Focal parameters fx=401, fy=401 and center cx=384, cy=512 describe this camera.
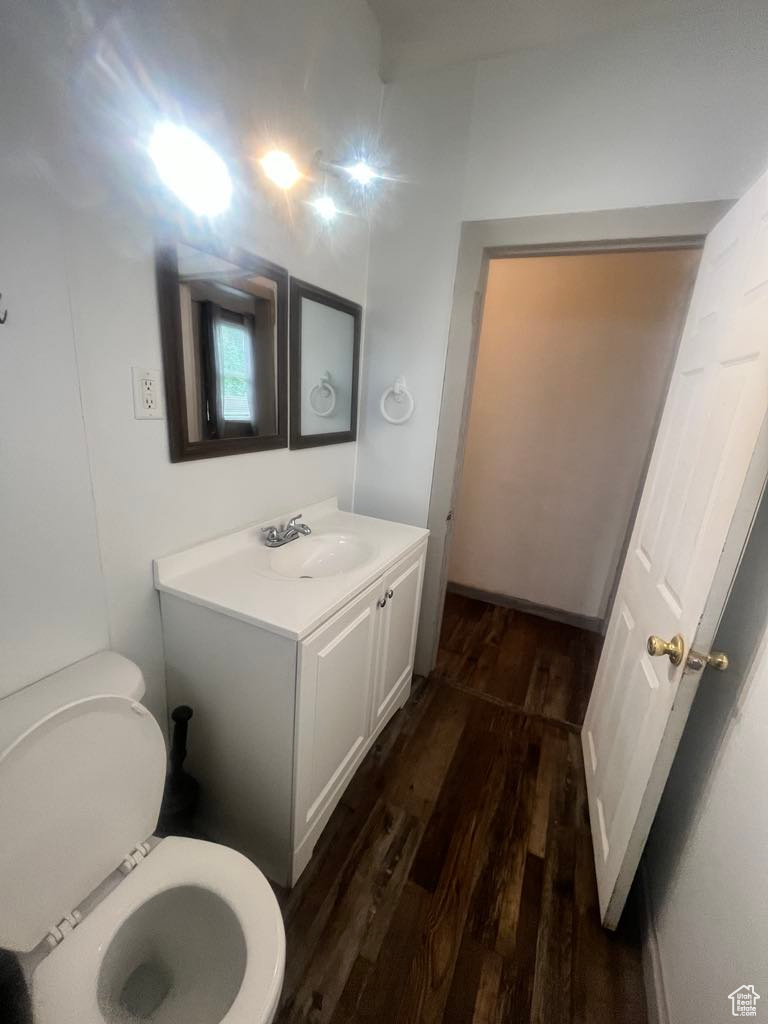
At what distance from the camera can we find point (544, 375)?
8.02ft

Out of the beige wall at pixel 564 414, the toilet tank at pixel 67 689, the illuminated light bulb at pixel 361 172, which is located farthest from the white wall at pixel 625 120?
the toilet tank at pixel 67 689

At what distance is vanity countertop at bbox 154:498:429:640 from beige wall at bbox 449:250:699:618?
140cm

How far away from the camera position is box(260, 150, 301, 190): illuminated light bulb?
1.22m

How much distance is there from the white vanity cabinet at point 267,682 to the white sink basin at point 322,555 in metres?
0.10

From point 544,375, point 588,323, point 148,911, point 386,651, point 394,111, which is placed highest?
point 394,111

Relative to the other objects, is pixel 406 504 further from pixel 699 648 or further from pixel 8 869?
pixel 8 869

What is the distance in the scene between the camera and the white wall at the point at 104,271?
0.76 metres

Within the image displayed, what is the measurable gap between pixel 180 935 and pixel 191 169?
5.87ft

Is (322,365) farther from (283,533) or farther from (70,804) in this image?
(70,804)

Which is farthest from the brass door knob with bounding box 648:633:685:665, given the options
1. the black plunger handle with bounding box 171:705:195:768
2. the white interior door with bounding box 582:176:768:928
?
the black plunger handle with bounding box 171:705:195:768

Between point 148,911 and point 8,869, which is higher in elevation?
point 8,869

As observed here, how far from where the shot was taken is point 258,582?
Result: 117 centimetres

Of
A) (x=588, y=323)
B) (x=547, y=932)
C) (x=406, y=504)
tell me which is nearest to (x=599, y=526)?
(x=588, y=323)

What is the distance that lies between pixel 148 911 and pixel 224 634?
572 mm
